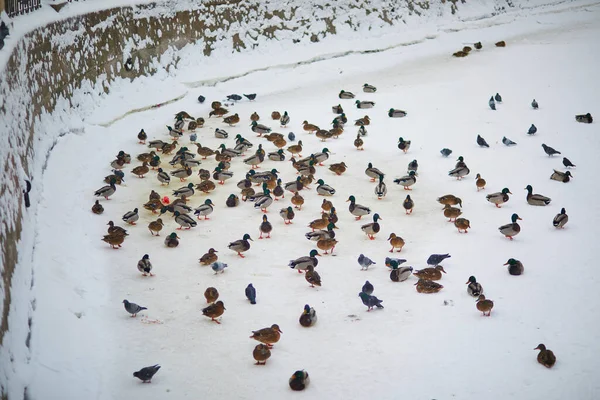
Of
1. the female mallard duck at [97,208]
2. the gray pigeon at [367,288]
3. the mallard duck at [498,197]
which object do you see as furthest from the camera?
the mallard duck at [498,197]

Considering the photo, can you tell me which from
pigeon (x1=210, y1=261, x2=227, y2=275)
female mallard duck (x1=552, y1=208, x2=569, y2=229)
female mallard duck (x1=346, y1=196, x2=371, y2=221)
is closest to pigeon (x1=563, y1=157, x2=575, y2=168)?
female mallard duck (x1=552, y1=208, x2=569, y2=229)

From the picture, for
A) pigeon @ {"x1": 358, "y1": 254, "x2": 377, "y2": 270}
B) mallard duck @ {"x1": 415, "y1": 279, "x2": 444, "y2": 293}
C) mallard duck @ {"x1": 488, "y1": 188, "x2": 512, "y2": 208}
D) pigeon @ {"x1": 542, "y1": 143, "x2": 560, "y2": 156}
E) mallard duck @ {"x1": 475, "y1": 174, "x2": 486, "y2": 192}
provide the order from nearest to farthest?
mallard duck @ {"x1": 415, "y1": 279, "x2": 444, "y2": 293} < pigeon @ {"x1": 358, "y1": 254, "x2": 377, "y2": 270} < mallard duck @ {"x1": 488, "y1": 188, "x2": 512, "y2": 208} < mallard duck @ {"x1": 475, "y1": 174, "x2": 486, "y2": 192} < pigeon @ {"x1": 542, "y1": 143, "x2": 560, "y2": 156}

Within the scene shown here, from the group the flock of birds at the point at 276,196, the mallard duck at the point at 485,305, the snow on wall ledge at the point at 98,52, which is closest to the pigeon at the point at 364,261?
the flock of birds at the point at 276,196

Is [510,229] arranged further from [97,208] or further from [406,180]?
[97,208]

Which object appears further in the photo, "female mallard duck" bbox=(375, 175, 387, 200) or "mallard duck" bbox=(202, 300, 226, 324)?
"female mallard duck" bbox=(375, 175, 387, 200)

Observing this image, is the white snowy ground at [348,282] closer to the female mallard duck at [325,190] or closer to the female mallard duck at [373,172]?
the female mallard duck at [325,190]

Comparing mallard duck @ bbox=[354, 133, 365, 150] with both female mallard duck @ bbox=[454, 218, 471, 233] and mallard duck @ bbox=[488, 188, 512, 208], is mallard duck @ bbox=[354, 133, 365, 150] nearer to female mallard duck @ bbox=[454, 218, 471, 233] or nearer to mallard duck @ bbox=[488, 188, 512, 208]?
mallard duck @ bbox=[488, 188, 512, 208]

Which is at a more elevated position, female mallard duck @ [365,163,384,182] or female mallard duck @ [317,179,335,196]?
female mallard duck @ [365,163,384,182]
